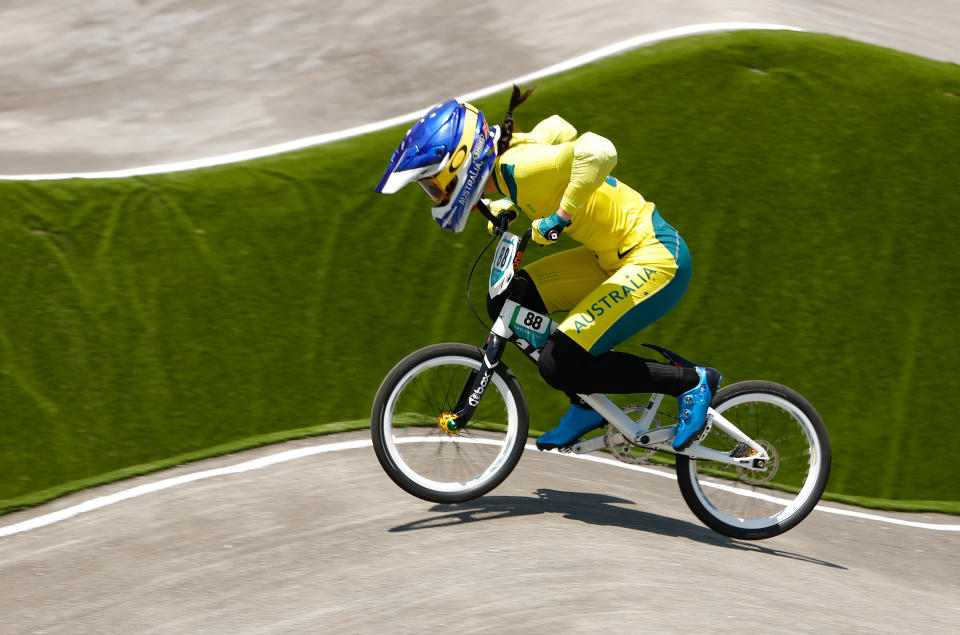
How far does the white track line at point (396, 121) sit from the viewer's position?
9.19m

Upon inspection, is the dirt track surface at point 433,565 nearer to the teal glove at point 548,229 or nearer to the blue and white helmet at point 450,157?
the teal glove at point 548,229

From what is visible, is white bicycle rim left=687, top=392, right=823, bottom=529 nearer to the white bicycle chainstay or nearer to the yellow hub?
the white bicycle chainstay

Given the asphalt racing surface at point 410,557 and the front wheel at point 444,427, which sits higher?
the front wheel at point 444,427

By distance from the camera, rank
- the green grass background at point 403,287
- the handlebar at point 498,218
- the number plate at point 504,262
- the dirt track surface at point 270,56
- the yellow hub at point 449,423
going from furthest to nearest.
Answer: the dirt track surface at point 270,56 < the green grass background at point 403,287 < the yellow hub at point 449,423 < the handlebar at point 498,218 < the number plate at point 504,262

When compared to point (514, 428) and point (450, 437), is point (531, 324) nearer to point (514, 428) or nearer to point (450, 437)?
point (514, 428)

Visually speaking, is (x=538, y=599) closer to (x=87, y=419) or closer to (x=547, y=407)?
(x=547, y=407)

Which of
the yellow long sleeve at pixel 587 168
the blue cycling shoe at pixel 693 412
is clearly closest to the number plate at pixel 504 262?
the yellow long sleeve at pixel 587 168

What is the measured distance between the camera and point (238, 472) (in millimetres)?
6152

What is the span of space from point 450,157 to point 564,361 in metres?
1.27

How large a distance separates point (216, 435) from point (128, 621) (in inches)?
123

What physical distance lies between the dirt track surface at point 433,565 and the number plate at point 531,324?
3.43 feet

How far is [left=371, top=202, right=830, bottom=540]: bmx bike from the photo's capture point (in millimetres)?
5191

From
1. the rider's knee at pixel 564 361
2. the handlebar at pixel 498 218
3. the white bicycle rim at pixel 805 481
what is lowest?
the white bicycle rim at pixel 805 481

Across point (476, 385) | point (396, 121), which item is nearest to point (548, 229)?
point (476, 385)
